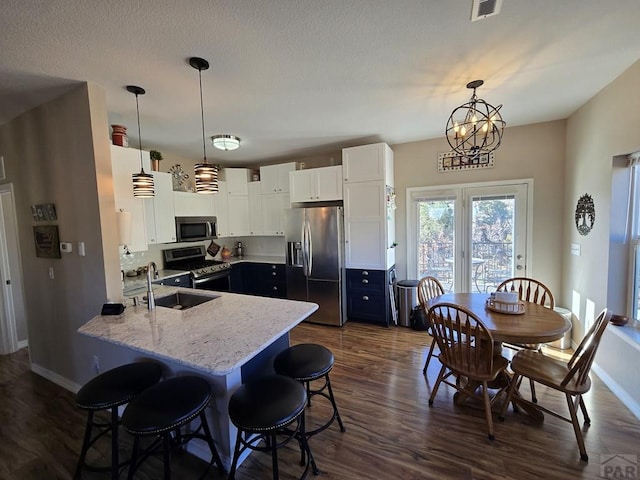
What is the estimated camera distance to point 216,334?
1669 mm

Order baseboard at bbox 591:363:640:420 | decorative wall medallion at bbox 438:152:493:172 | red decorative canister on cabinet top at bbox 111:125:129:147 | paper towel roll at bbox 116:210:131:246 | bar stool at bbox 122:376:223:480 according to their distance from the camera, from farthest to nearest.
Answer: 1. decorative wall medallion at bbox 438:152:493:172
2. red decorative canister on cabinet top at bbox 111:125:129:147
3. paper towel roll at bbox 116:210:131:246
4. baseboard at bbox 591:363:640:420
5. bar stool at bbox 122:376:223:480

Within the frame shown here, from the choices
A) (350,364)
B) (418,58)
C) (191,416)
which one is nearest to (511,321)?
(350,364)

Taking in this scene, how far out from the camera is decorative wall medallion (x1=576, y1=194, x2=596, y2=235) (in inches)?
111

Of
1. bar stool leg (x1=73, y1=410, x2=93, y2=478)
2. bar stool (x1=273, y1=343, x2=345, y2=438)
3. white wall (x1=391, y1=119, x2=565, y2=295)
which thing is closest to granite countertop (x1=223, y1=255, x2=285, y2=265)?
bar stool (x1=273, y1=343, x2=345, y2=438)

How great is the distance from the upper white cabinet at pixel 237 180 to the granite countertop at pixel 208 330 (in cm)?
311

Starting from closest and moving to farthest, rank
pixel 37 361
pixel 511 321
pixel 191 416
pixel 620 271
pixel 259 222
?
pixel 191 416 < pixel 511 321 < pixel 620 271 < pixel 37 361 < pixel 259 222

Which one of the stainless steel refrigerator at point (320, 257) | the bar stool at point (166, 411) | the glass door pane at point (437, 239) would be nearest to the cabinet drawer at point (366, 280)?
the stainless steel refrigerator at point (320, 257)

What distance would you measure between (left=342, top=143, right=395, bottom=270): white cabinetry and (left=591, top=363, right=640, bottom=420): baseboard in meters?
2.32

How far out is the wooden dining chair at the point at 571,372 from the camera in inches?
70.1

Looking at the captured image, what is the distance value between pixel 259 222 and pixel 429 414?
3.87 m

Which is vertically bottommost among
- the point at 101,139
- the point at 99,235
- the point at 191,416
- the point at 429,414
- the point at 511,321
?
the point at 429,414

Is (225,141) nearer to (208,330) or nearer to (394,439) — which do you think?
(208,330)

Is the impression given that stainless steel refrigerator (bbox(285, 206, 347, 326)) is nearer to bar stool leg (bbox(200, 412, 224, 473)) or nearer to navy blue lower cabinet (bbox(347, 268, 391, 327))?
navy blue lower cabinet (bbox(347, 268, 391, 327))

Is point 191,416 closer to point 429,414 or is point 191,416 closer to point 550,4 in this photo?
point 429,414
